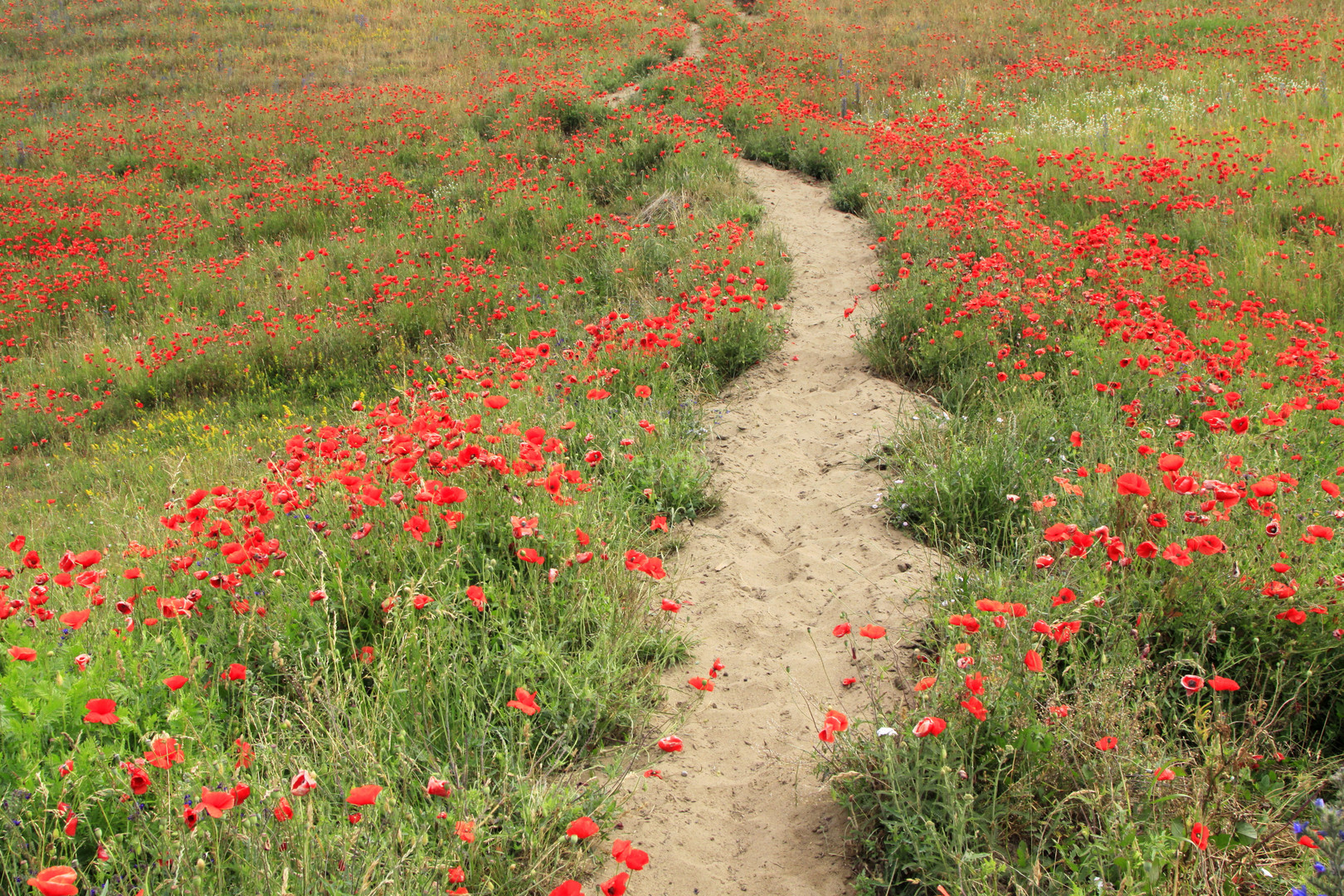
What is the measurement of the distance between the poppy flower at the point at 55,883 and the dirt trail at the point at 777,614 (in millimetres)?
1450

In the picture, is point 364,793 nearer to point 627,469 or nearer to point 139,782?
point 139,782

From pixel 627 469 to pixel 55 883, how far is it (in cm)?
302

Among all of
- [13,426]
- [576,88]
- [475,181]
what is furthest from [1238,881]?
[576,88]

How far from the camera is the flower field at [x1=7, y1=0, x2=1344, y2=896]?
2.10 meters

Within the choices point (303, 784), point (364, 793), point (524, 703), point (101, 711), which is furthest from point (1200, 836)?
point (101, 711)

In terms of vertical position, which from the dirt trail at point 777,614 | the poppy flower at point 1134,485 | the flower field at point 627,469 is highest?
the poppy flower at point 1134,485

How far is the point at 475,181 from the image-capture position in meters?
11.3

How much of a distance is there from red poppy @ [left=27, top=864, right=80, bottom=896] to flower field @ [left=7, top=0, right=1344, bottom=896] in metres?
0.21

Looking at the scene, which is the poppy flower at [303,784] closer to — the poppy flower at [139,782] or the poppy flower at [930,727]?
the poppy flower at [139,782]

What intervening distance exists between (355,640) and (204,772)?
2.94 ft

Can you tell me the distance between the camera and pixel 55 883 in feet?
4.53

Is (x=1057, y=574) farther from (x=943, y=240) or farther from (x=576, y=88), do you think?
(x=576, y=88)

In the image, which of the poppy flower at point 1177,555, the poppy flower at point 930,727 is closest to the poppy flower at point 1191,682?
the poppy flower at point 1177,555

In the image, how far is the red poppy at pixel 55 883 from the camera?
1.36 metres
